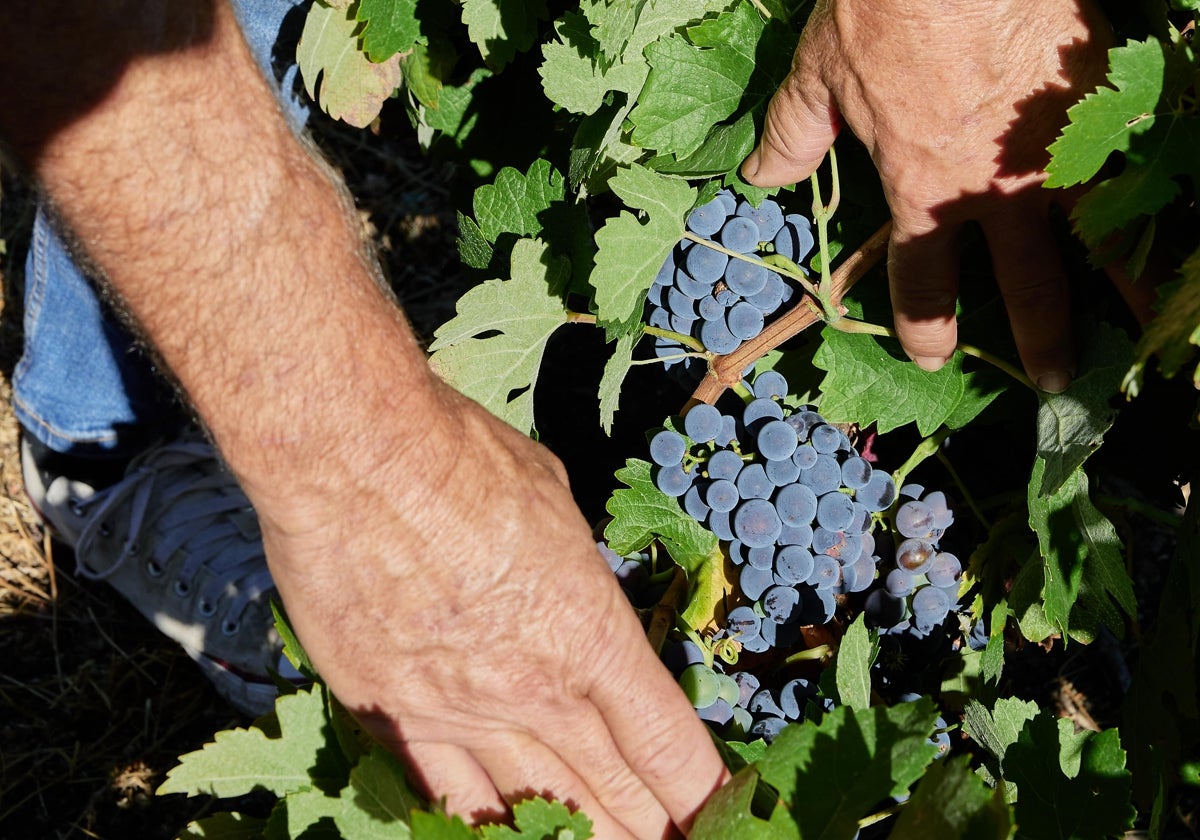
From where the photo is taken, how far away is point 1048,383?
47.3 inches

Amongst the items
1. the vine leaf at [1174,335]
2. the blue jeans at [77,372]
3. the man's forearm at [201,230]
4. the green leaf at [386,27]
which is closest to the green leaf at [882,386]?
the vine leaf at [1174,335]

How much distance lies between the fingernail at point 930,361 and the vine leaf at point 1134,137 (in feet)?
0.93

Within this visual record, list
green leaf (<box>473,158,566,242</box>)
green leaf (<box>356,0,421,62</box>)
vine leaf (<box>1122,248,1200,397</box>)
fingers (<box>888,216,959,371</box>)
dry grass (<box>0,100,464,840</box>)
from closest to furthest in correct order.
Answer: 1. vine leaf (<box>1122,248,1200,397</box>)
2. fingers (<box>888,216,959,371</box>)
3. green leaf (<box>473,158,566,242</box>)
4. green leaf (<box>356,0,421,62</box>)
5. dry grass (<box>0,100,464,840</box>)

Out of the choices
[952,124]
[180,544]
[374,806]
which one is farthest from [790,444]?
[180,544]

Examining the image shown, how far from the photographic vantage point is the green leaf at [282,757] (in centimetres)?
111

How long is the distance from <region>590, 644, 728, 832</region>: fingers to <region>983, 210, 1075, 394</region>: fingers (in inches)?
21.3

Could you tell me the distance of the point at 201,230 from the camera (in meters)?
0.98

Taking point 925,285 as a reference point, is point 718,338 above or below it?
below

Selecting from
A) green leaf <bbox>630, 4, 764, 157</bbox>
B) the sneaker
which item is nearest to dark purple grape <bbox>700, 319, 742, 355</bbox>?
green leaf <bbox>630, 4, 764, 157</bbox>

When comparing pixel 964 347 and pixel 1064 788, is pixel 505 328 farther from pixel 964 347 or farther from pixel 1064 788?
pixel 1064 788

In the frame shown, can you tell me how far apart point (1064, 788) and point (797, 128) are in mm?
740

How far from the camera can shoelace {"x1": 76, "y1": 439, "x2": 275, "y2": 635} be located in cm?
230

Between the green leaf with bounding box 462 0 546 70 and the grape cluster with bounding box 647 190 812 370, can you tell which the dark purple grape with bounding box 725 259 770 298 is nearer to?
the grape cluster with bounding box 647 190 812 370

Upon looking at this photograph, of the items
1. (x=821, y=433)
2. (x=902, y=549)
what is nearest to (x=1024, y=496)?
(x=902, y=549)
